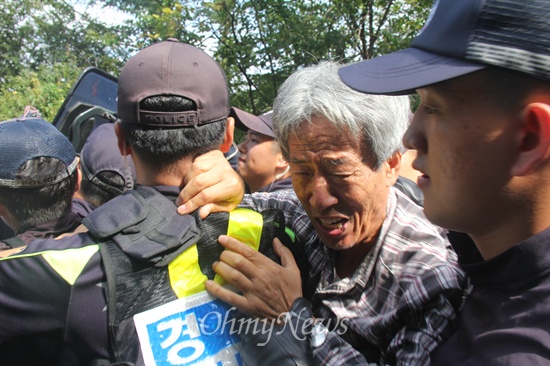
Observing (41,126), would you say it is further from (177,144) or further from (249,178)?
(249,178)

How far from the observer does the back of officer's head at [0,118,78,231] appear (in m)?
2.05

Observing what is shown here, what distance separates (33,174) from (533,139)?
1932mm

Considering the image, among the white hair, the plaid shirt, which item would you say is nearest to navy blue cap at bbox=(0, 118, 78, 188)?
the white hair

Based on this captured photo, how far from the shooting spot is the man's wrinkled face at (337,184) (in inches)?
67.2

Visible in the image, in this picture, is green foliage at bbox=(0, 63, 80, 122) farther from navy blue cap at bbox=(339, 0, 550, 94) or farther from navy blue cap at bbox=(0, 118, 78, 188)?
navy blue cap at bbox=(339, 0, 550, 94)

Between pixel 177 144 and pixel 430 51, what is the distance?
2.83 ft

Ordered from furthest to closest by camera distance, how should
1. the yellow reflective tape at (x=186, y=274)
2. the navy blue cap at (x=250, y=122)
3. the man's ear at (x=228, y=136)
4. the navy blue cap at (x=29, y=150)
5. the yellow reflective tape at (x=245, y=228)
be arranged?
the navy blue cap at (x=250, y=122) → the navy blue cap at (x=29, y=150) → the man's ear at (x=228, y=136) → the yellow reflective tape at (x=245, y=228) → the yellow reflective tape at (x=186, y=274)

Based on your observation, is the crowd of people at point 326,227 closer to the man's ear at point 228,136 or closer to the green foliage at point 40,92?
the man's ear at point 228,136

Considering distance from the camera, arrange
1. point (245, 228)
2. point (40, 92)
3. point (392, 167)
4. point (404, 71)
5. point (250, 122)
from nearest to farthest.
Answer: point (404, 71), point (245, 228), point (392, 167), point (250, 122), point (40, 92)

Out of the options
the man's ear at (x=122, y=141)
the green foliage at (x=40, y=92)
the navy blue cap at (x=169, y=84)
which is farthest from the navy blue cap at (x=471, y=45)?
the green foliage at (x=40, y=92)

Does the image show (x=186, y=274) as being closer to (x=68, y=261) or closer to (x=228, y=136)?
(x=68, y=261)

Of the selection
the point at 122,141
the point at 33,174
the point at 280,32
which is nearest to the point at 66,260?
the point at 122,141

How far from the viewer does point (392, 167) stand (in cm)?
185

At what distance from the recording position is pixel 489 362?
3.38 ft
